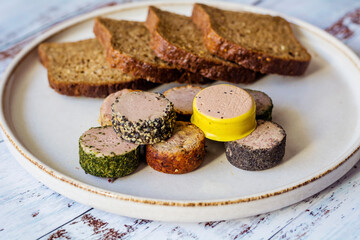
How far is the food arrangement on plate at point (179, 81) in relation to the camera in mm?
3330

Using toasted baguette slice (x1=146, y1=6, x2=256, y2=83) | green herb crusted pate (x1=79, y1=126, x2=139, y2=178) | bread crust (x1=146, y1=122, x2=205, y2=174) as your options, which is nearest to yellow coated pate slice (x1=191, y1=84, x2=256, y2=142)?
bread crust (x1=146, y1=122, x2=205, y2=174)

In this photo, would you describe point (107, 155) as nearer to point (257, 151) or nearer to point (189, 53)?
point (257, 151)

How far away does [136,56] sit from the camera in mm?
Answer: 4285

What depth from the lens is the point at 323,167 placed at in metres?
3.30

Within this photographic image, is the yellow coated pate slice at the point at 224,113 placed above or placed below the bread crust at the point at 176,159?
above

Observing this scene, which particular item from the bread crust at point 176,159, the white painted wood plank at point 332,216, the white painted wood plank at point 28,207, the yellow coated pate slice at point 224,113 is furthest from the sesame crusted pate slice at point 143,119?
the white painted wood plank at point 332,216

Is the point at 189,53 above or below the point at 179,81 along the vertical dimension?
above

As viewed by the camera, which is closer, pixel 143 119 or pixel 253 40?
pixel 143 119

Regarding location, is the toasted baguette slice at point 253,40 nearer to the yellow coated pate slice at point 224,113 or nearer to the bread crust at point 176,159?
the yellow coated pate slice at point 224,113

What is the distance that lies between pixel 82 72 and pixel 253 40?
1.65 metres

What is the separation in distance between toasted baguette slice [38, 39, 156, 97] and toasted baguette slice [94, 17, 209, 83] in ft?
0.31

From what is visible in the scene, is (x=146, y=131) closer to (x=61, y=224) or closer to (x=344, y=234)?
(x=61, y=224)

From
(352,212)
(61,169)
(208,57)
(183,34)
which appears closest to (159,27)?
(183,34)

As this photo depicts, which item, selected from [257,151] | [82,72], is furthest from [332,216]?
[82,72]
